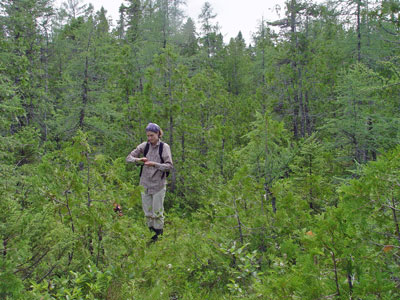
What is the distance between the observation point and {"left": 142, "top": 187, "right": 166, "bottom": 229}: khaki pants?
5258 mm

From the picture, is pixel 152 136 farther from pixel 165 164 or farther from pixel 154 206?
pixel 154 206

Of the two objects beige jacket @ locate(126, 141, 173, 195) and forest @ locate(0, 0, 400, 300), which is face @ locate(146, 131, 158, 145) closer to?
beige jacket @ locate(126, 141, 173, 195)

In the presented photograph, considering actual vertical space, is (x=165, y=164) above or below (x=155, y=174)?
above

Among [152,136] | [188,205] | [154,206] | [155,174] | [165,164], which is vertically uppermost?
[152,136]

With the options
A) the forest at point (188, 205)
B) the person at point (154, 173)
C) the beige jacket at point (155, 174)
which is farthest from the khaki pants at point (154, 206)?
the forest at point (188, 205)

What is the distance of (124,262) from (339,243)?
235cm

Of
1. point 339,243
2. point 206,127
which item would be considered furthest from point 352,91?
point 339,243

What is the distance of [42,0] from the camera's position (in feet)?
60.0

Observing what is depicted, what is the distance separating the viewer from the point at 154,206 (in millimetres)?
5289

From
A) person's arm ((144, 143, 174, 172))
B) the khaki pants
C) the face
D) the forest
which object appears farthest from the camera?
the khaki pants

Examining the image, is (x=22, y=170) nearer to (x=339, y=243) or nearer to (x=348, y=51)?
(x=339, y=243)

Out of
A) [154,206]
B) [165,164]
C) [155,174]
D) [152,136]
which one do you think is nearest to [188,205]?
[154,206]

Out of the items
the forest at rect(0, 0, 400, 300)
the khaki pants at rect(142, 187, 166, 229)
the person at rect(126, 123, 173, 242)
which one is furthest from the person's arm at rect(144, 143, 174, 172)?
the forest at rect(0, 0, 400, 300)

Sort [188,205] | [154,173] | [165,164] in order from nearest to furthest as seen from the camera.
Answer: [165,164] → [154,173] → [188,205]
